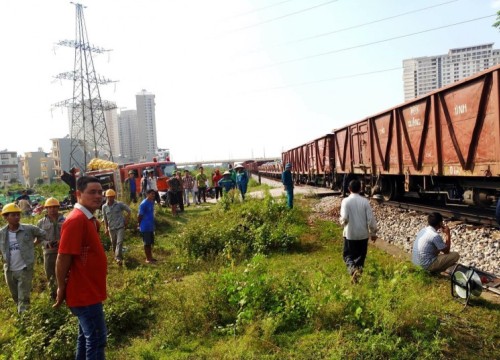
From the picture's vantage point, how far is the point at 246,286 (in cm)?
436

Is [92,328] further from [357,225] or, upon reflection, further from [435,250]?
[435,250]

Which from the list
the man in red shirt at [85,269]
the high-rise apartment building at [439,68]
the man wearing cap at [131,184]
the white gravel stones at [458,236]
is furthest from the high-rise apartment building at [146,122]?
the man in red shirt at [85,269]

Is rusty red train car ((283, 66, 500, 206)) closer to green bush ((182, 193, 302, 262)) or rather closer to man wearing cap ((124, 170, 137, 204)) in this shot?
green bush ((182, 193, 302, 262))

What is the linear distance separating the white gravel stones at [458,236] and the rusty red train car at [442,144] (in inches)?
35.3

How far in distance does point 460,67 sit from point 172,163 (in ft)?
121

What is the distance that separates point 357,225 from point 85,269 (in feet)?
11.7

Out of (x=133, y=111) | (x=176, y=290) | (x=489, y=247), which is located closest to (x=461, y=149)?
(x=489, y=247)

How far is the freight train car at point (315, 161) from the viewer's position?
17.7 meters

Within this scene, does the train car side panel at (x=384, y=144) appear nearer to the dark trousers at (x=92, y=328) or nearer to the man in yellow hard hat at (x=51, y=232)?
the man in yellow hard hat at (x=51, y=232)

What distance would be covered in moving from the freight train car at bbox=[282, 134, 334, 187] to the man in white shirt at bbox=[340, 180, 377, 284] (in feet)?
40.2

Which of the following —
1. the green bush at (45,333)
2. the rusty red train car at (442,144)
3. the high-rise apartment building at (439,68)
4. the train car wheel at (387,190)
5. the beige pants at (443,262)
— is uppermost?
the high-rise apartment building at (439,68)

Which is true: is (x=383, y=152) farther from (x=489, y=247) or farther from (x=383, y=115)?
(x=489, y=247)

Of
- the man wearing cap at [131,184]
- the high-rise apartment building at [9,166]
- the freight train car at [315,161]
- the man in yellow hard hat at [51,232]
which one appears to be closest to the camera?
the man in yellow hard hat at [51,232]

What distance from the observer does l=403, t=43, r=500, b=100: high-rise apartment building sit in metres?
42.1
